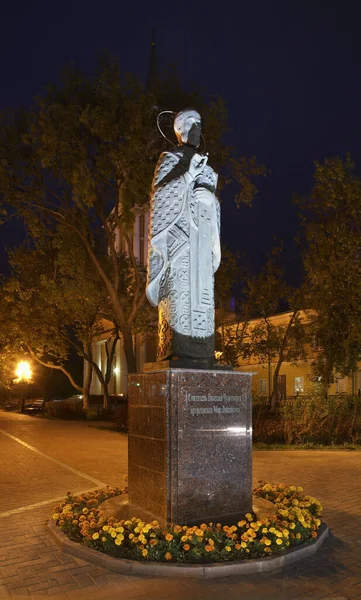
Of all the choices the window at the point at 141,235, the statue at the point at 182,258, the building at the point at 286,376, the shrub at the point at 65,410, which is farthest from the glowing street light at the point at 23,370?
the statue at the point at 182,258

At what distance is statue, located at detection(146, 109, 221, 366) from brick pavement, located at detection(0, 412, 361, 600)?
2.23 metres

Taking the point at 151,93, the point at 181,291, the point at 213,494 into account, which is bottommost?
the point at 213,494

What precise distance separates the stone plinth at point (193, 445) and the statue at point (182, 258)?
1.20ft

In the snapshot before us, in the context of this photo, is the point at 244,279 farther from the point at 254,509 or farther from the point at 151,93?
the point at 254,509

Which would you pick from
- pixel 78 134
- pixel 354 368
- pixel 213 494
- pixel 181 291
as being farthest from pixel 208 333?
pixel 354 368

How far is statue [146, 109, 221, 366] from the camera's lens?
629 cm

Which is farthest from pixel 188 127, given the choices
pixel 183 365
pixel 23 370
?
pixel 23 370

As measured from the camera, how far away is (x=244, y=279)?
25.6m

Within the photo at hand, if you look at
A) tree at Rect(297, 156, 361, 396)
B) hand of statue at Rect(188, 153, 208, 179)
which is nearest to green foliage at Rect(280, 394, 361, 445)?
tree at Rect(297, 156, 361, 396)

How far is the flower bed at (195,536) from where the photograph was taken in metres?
5.07

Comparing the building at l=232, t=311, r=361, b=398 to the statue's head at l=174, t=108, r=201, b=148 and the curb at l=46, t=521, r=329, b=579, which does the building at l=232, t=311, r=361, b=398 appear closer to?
the statue's head at l=174, t=108, r=201, b=148

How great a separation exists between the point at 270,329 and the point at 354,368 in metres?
7.42

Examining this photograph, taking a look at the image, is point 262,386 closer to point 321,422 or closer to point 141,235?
point 141,235

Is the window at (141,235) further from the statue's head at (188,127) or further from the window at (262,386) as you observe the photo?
the statue's head at (188,127)
